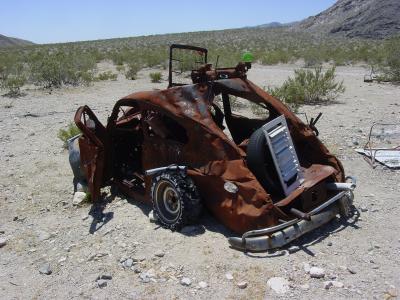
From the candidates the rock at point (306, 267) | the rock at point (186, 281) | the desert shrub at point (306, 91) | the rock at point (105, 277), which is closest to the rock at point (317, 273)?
the rock at point (306, 267)

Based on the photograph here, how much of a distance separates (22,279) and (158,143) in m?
1.94

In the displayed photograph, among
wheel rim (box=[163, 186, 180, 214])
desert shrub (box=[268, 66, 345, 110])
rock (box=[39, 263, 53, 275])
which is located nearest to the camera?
rock (box=[39, 263, 53, 275])

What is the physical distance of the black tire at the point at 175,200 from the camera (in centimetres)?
473

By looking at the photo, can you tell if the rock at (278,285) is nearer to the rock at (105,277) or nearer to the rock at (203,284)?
the rock at (203,284)

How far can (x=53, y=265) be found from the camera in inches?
184

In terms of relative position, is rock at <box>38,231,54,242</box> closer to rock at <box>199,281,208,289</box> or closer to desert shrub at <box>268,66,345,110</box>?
rock at <box>199,281,208,289</box>

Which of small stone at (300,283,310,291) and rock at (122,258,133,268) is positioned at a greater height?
small stone at (300,283,310,291)

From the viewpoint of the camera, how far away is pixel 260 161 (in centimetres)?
464

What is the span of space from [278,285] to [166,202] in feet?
5.23

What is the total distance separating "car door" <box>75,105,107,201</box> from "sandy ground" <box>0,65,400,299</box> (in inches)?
14.2

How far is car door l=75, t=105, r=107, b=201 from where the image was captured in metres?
5.60

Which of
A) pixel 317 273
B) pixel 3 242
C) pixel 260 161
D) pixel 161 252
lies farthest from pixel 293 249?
pixel 3 242

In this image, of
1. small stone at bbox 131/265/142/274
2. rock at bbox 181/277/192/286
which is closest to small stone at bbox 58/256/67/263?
small stone at bbox 131/265/142/274

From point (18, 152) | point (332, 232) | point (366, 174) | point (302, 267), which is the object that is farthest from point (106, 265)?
point (18, 152)
